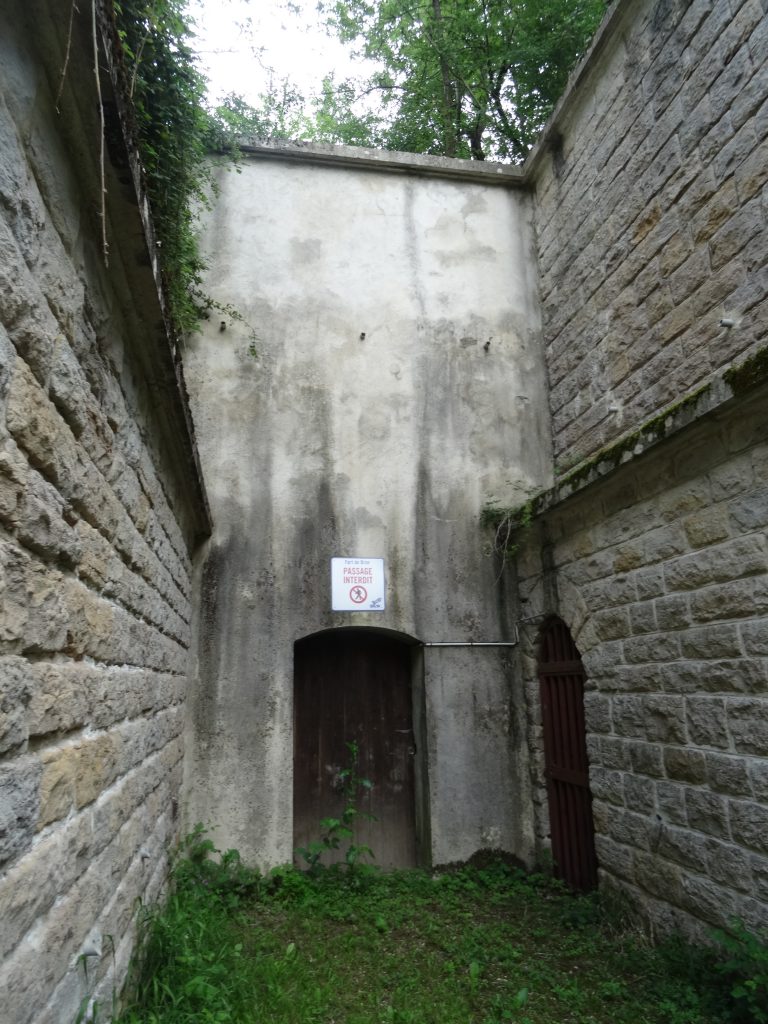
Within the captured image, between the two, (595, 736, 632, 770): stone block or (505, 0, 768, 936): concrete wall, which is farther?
(595, 736, 632, 770): stone block

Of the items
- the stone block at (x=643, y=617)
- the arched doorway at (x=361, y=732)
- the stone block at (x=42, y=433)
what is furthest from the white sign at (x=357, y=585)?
the stone block at (x=42, y=433)

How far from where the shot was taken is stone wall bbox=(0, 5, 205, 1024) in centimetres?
136

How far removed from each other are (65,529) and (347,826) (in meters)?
4.51

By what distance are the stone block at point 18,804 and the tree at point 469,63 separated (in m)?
9.64

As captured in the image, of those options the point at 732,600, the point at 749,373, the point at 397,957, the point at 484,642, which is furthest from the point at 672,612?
the point at 397,957

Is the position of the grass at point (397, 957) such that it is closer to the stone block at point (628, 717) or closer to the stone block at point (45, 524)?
the stone block at point (628, 717)

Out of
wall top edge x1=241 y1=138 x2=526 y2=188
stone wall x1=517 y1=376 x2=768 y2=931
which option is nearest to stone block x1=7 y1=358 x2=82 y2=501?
stone wall x1=517 y1=376 x2=768 y2=931

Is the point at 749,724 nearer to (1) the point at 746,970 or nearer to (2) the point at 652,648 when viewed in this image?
(2) the point at 652,648

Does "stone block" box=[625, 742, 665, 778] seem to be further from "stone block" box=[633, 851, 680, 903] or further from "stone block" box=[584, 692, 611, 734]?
"stone block" box=[633, 851, 680, 903]

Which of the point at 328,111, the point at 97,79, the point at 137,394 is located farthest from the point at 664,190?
the point at 328,111

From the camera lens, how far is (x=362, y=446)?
608 cm

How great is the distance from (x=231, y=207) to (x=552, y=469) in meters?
3.77

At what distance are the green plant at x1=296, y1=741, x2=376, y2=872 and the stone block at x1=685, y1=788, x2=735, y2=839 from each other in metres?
2.42

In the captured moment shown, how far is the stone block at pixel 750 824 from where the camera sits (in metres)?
3.25
